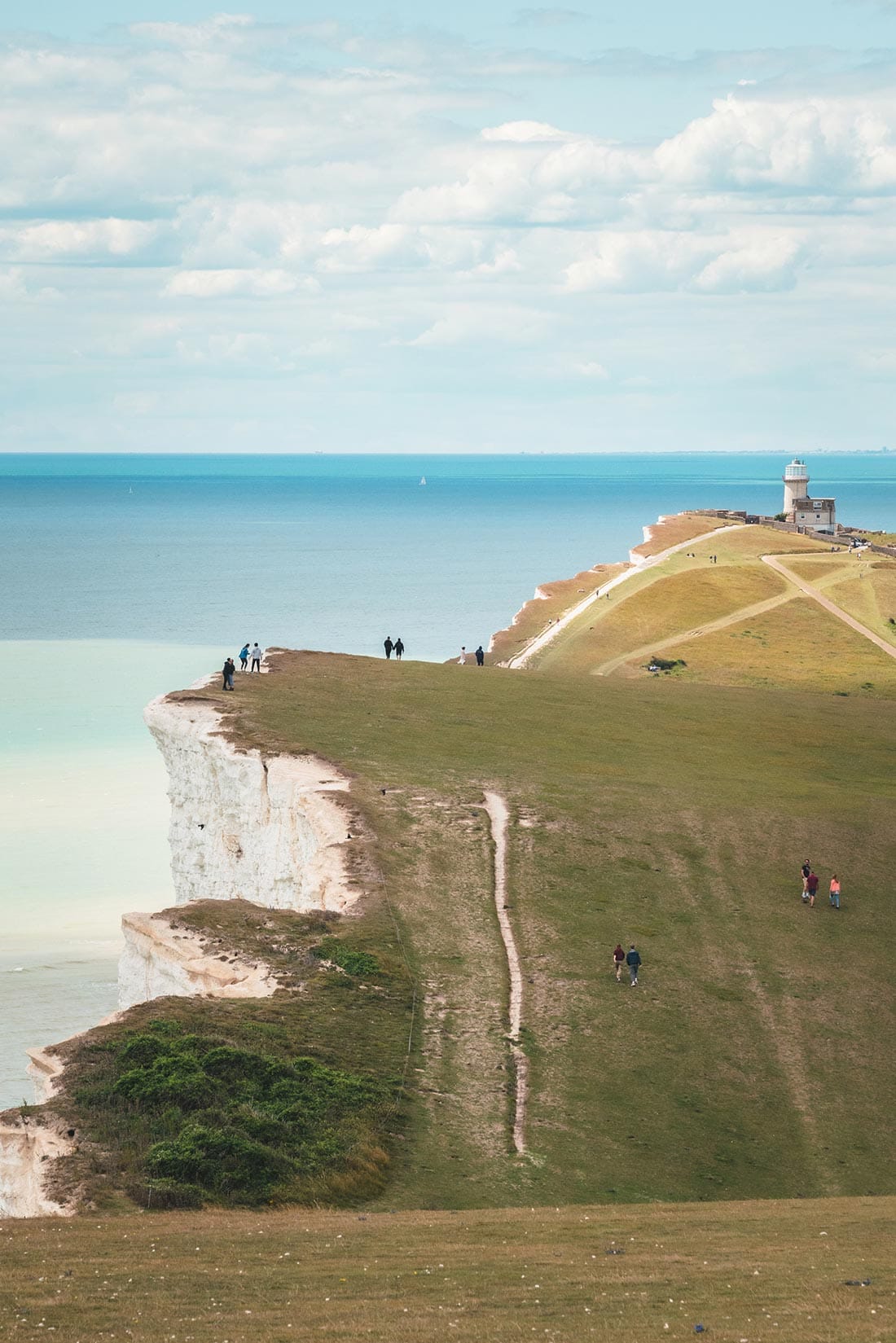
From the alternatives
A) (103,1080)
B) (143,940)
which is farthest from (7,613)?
(103,1080)

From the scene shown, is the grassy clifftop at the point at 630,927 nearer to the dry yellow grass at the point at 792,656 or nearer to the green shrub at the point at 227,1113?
the green shrub at the point at 227,1113

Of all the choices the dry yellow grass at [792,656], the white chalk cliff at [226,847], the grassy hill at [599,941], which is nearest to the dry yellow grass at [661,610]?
the dry yellow grass at [792,656]

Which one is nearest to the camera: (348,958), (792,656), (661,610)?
(348,958)

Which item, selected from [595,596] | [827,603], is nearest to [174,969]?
[827,603]

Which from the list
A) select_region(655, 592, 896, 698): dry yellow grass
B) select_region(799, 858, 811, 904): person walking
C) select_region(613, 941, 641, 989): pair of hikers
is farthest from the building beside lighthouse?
select_region(613, 941, 641, 989): pair of hikers

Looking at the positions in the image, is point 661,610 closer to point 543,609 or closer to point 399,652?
point 543,609
